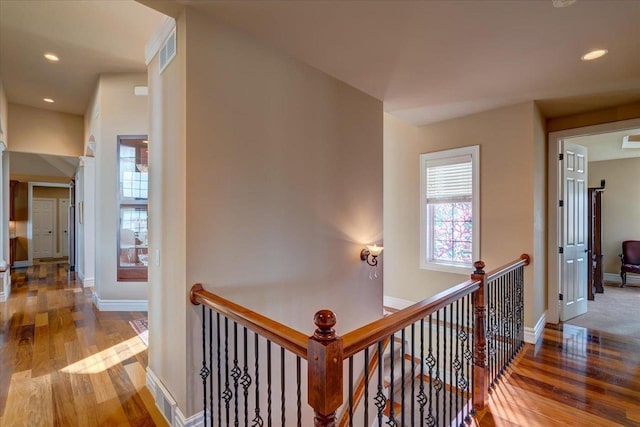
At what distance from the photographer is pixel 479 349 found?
2441 mm

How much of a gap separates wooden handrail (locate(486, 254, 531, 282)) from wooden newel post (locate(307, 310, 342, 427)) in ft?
5.93

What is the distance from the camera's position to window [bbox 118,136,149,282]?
4.36 metres

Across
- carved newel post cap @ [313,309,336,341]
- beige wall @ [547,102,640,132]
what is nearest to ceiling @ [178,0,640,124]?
beige wall @ [547,102,640,132]

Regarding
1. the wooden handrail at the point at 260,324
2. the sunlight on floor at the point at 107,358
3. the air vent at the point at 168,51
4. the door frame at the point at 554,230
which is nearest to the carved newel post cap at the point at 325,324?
the wooden handrail at the point at 260,324

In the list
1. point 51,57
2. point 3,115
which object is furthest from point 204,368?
point 3,115

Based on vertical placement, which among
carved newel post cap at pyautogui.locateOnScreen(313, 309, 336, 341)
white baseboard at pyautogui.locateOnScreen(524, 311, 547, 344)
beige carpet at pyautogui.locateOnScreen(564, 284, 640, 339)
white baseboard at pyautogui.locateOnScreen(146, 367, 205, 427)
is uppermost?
carved newel post cap at pyautogui.locateOnScreen(313, 309, 336, 341)

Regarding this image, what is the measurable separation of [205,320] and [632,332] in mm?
4873

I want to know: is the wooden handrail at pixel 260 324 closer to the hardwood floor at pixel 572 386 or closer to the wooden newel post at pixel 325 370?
Answer: the wooden newel post at pixel 325 370

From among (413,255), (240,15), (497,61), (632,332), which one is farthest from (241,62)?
(632,332)

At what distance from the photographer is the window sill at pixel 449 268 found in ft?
13.6

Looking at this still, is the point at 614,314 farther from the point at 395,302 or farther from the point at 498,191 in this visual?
the point at 395,302

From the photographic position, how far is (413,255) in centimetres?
473

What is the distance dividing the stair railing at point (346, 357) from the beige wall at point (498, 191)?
0.39m

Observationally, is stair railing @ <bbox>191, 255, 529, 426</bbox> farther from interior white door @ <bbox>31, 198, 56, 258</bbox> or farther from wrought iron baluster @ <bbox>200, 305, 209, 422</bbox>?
interior white door @ <bbox>31, 198, 56, 258</bbox>
